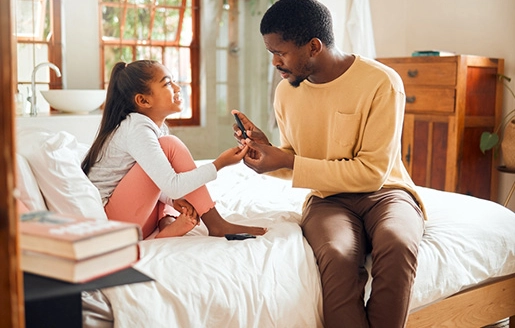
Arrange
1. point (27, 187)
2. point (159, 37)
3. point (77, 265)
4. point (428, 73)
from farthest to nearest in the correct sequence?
point (159, 37), point (428, 73), point (27, 187), point (77, 265)

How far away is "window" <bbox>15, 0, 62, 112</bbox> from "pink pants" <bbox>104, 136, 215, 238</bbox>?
2320 mm

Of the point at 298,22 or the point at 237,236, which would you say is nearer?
the point at 237,236

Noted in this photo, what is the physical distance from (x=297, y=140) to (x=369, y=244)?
0.44 metres

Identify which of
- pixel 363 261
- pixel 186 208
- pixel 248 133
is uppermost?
pixel 248 133

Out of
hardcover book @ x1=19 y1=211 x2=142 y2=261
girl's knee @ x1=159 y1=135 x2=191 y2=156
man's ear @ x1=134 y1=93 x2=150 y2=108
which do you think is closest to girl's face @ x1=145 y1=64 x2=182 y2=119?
man's ear @ x1=134 y1=93 x2=150 y2=108

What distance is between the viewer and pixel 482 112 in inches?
139

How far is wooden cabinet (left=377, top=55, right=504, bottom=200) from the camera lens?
11.1 feet

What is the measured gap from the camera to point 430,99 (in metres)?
3.47

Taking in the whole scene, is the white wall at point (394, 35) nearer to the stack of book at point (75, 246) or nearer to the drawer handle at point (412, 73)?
the drawer handle at point (412, 73)

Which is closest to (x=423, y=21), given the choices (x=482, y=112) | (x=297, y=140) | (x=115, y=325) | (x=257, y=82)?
(x=482, y=112)

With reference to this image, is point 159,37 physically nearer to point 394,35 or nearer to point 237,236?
point 394,35

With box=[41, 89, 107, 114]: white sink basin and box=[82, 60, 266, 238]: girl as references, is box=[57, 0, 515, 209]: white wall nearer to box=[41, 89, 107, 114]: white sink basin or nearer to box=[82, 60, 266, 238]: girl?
box=[41, 89, 107, 114]: white sink basin

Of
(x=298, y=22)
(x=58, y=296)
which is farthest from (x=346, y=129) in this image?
(x=58, y=296)

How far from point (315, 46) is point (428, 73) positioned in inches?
68.6
